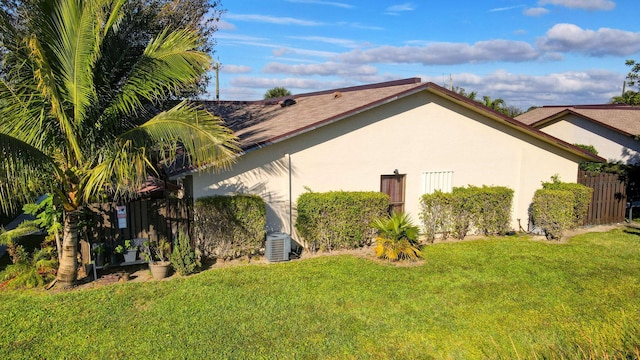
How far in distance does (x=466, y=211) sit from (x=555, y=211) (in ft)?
8.76

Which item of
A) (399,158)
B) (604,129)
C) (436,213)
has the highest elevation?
(604,129)

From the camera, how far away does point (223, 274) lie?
31.0ft

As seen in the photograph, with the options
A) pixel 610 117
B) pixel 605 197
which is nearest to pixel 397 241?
pixel 605 197

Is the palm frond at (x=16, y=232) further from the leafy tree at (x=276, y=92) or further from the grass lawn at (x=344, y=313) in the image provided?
the leafy tree at (x=276, y=92)

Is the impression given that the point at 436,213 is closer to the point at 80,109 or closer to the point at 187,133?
the point at 187,133

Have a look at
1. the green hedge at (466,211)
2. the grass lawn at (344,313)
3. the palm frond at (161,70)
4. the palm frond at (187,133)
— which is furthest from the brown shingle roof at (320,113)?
the grass lawn at (344,313)

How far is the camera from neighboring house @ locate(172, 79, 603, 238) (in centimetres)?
1106

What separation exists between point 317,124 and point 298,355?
6381mm

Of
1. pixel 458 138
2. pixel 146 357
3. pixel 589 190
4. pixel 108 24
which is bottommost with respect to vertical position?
pixel 146 357

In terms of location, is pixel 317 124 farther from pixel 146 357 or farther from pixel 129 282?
pixel 146 357

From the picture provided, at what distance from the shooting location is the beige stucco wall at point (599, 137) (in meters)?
18.6

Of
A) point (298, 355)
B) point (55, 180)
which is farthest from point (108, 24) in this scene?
point (298, 355)

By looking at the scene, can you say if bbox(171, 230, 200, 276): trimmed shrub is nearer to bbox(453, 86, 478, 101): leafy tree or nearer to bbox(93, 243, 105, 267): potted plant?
bbox(93, 243, 105, 267): potted plant

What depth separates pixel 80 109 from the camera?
25.3 feet
